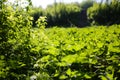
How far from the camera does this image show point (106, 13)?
50844 millimetres

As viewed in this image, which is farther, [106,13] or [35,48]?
[106,13]

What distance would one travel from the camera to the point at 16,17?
436cm

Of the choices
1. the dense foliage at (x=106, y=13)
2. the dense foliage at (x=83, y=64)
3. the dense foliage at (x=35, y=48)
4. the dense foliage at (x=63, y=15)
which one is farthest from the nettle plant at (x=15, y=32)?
the dense foliage at (x=63, y=15)

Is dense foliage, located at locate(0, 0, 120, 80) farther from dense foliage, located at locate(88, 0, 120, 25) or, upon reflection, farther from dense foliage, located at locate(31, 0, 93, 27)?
dense foliage, located at locate(31, 0, 93, 27)

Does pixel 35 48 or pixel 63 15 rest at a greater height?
pixel 35 48

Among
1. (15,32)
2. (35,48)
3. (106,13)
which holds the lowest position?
(106,13)

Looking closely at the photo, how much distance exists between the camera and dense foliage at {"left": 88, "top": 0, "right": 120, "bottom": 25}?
4803cm

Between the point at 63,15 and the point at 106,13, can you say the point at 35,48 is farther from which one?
the point at 63,15

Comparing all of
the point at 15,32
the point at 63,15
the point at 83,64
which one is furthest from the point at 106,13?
the point at 83,64

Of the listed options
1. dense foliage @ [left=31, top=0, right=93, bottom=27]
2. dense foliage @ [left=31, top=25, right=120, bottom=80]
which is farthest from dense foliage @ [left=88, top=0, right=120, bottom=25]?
dense foliage @ [left=31, top=25, right=120, bottom=80]

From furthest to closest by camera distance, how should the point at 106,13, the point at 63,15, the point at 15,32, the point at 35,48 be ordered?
1. the point at 63,15
2. the point at 106,13
3. the point at 15,32
4. the point at 35,48

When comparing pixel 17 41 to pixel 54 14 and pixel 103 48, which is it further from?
pixel 54 14

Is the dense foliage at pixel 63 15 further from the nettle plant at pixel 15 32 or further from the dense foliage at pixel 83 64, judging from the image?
the dense foliage at pixel 83 64

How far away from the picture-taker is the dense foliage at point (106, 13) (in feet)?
158
